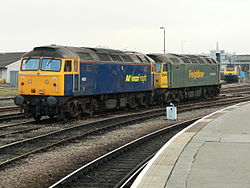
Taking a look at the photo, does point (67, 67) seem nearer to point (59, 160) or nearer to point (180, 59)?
point (59, 160)

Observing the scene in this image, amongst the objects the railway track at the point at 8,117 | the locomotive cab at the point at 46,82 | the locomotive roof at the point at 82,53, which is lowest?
the railway track at the point at 8,117

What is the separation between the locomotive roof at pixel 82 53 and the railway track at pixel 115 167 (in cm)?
630

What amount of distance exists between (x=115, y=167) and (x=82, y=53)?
33.0 feet

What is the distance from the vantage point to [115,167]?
421 inches

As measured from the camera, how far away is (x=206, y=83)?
3400 cm

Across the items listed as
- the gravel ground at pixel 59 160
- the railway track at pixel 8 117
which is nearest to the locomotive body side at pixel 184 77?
the railway track at pixel 8 117

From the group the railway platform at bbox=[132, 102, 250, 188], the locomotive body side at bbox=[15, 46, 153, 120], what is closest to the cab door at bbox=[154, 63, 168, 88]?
the locomotive body side at bbox=[15, 46, 153, 120]

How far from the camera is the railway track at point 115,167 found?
29.9 feet

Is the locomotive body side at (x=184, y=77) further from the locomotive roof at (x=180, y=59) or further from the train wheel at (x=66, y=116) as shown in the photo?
the train wheel at (x=66, y=116)

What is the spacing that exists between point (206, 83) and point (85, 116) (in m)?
15.2

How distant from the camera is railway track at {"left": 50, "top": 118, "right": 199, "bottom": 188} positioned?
359 inches

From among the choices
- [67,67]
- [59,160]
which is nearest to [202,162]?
[59,160]

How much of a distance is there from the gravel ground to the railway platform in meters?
2.11

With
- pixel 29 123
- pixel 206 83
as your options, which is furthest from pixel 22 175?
pixel 206 83
